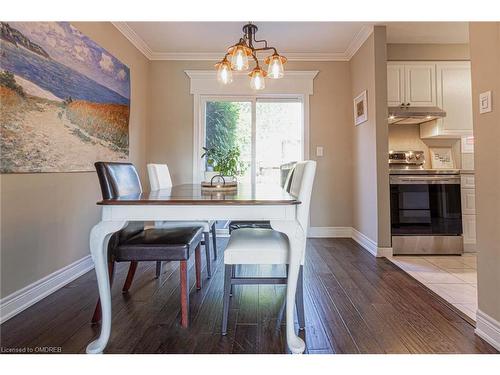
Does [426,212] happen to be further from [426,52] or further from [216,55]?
[216,55]

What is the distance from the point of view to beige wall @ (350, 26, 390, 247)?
2.86 metres

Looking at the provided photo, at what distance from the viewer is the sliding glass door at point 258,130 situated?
12.6ft

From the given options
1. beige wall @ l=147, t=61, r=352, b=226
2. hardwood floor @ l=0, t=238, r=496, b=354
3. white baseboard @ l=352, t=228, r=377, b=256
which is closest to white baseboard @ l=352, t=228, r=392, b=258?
white baseboard @ l=352, t=228, r=377, b=256

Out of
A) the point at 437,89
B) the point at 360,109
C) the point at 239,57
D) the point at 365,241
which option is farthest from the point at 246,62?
the point at 437,89

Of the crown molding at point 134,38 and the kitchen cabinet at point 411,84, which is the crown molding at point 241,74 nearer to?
the crown molding at point 134,38

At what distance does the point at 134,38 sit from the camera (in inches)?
128

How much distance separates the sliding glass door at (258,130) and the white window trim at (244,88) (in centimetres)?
8

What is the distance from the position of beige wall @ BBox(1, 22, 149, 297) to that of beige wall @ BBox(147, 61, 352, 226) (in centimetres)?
84

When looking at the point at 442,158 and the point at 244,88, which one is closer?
the point at 442,158

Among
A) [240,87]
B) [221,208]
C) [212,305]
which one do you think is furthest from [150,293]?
[240,87]

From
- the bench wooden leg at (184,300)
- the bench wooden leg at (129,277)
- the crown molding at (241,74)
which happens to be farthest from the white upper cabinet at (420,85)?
the bench wooden leg at (129,277)

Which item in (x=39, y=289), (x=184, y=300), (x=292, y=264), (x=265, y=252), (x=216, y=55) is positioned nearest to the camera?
(x=292, y=264)

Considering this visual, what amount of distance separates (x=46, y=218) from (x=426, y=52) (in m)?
4.32

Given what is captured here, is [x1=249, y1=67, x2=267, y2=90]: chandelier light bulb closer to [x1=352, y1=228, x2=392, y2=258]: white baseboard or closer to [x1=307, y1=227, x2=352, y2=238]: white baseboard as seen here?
[x1=352, y1=228, x2=392, y2=258]: white baseboard
